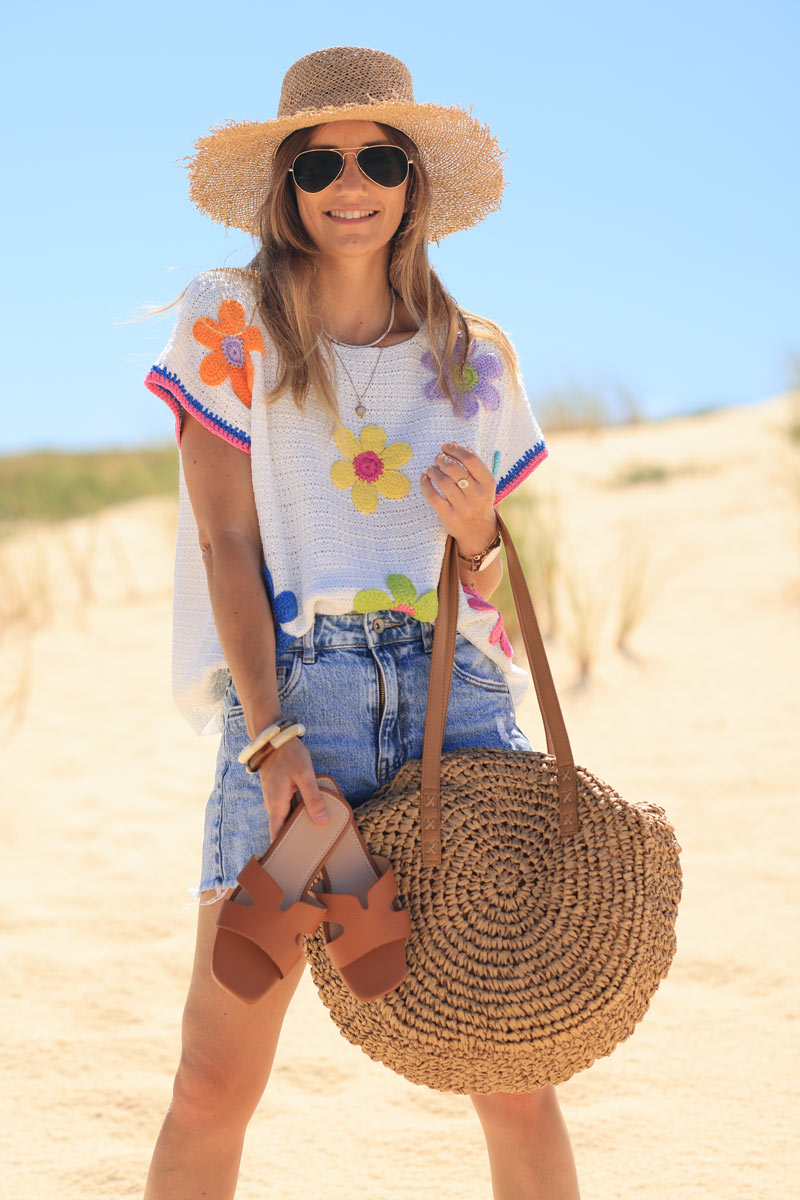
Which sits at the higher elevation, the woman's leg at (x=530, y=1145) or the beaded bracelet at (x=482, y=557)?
the beaded bracelet at (x=482, y=557)

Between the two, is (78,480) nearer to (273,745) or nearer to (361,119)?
(361,119)

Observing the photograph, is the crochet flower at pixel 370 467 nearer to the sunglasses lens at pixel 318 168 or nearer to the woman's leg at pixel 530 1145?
the sunglasses lens at pixel 318 168

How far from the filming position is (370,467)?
187 cm

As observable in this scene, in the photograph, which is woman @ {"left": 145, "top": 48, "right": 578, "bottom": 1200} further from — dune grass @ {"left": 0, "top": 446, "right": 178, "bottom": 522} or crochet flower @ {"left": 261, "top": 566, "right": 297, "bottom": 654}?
dune grass @ {"left": 0, "top": 446, "right": 178, "bottom": 522}

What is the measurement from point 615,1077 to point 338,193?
83.5 inches

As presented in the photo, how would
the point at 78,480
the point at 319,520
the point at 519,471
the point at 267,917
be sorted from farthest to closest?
1. the point at 78,480
2. the point at 519,471
3. the point at 319,520
4. the point at 267,917

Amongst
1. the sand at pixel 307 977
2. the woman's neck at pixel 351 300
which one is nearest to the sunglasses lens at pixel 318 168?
the woman's neck at pixel 351 300

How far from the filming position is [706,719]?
5336 millimetres

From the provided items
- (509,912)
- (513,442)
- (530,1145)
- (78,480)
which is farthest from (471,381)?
(78,480)

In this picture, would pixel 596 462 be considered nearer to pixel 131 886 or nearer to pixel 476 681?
pixel 131 886

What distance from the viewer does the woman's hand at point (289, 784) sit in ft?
5.37

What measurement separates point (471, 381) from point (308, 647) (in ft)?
1.84

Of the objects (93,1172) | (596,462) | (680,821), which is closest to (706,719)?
(680,821)

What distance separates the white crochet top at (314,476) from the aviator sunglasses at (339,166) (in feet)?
0.62
